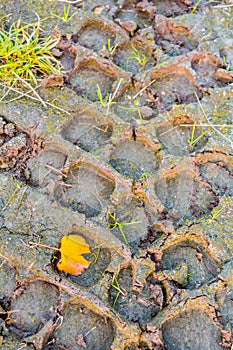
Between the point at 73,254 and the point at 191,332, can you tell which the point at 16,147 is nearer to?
the point at 73,254

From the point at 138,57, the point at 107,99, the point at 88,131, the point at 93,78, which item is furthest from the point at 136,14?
the point at 88,131

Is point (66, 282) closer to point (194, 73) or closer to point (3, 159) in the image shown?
point (3, 159)

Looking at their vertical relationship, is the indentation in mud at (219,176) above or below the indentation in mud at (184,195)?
above

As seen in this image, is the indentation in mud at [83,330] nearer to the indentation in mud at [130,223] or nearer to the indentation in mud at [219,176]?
the indentation in mud at [130,223]

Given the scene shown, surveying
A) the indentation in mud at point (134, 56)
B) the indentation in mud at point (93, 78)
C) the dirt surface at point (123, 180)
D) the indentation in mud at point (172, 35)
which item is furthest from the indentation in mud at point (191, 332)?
the indentation in mud at point (172, 35)

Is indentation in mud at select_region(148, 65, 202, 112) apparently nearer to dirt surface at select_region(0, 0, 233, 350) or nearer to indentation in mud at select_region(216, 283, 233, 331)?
dirt surface at select_region(0, 0, 233, 350)

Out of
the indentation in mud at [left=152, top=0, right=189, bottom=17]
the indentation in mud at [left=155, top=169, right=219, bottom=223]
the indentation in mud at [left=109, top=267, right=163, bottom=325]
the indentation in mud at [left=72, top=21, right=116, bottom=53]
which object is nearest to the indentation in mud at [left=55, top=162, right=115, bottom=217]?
the indentation in mud at [left=155, top=169, right=219, bottom=223]

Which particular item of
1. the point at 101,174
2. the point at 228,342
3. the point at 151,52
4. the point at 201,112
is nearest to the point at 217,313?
the point at 228,342
